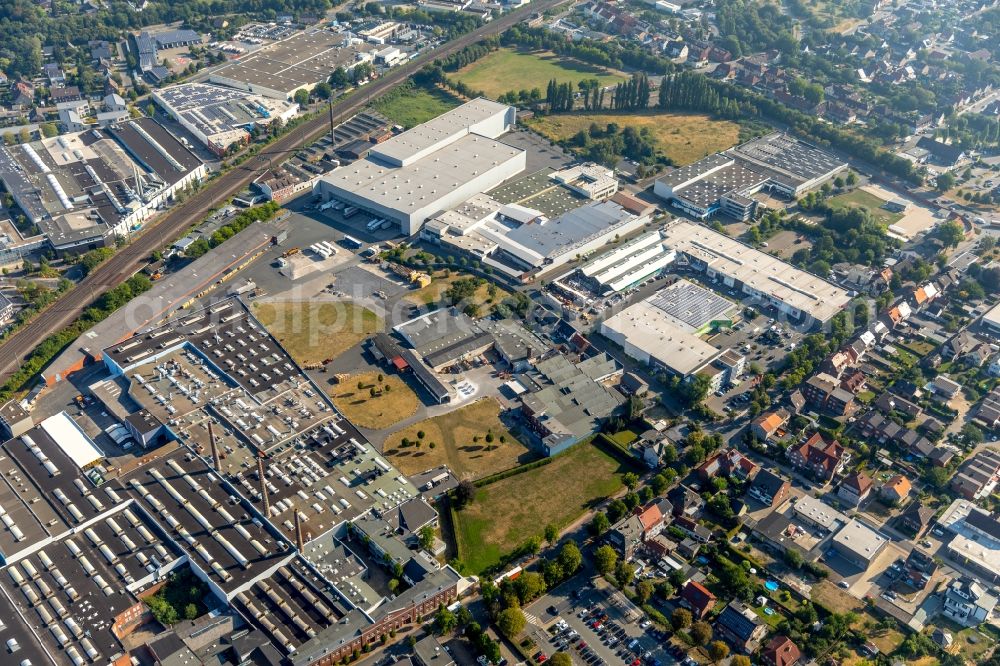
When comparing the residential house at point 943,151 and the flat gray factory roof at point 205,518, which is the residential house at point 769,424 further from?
the residential house at point 943,151

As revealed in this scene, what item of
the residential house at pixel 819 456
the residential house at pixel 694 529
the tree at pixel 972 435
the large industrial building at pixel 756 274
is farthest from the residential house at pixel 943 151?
the residential house at pixel 694 529

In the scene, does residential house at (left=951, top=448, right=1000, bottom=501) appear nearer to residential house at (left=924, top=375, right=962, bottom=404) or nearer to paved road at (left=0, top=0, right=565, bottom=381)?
residential house at (left=924, top=375, right=962, bottom=404)

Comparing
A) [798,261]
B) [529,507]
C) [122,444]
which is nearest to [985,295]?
[798,261]

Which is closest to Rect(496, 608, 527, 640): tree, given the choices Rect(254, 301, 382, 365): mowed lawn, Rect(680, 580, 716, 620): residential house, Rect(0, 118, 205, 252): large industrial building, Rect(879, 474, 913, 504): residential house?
Rect(680, 580, 716, 620): residential house

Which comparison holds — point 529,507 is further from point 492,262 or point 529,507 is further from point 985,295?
point 985,295

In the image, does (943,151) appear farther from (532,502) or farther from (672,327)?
(532,502)

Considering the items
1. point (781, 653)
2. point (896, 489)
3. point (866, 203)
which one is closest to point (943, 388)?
point (896, 489)
